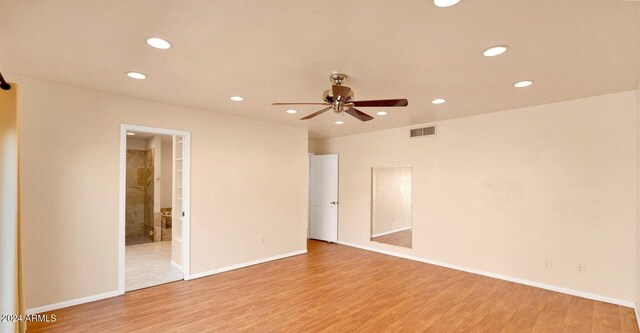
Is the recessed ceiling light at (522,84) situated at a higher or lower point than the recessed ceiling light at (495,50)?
lower

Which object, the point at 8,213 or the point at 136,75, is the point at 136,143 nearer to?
the point at 136,75

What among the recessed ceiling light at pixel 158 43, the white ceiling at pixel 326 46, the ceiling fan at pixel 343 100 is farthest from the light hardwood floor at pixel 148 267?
the ceiling fan at pixel 343 100

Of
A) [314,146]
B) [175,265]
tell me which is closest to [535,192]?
[314,146]

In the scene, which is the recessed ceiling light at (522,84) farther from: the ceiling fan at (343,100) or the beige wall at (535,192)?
the ceiling fan at (343,100)

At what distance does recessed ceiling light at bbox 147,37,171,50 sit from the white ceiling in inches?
3.0

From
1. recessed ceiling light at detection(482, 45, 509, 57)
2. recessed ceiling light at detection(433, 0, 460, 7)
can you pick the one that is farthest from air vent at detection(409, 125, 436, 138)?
recessed ceiling light at detection(433, 0, 460, 7)

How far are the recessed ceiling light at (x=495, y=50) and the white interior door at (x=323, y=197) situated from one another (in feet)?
15.2

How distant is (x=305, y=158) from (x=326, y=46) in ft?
12.5

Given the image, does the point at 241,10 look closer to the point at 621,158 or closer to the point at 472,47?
the point at 472,47

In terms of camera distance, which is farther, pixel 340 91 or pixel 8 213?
pixel 340 91

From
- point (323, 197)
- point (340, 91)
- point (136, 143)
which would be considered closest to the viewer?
point (340, 91)

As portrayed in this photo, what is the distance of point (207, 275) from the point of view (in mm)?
4418

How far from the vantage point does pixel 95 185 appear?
3.49 meters

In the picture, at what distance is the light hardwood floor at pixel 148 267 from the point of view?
413cm
